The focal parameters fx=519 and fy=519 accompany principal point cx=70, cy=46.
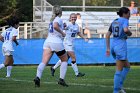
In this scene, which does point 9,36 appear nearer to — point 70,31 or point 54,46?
point 70,31

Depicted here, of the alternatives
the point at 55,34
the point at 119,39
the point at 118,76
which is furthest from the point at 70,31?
the point at 118,76

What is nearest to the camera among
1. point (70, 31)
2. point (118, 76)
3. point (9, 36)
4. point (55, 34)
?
point (118, 76)

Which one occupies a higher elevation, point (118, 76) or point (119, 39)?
point (119, 39)

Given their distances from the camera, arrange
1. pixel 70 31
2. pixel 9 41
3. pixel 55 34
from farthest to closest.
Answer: pixel 70 31
pixel 9 41
pixel 55 34

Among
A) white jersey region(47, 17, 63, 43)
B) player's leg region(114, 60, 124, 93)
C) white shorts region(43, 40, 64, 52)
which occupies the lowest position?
player's leg region(114, 60, 124, 93)

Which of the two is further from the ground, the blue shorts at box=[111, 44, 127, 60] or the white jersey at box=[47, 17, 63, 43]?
the white jersey at box=[47, 17, 63, 43]

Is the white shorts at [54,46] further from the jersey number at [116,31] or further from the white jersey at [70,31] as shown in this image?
the white jersey at [70,31]

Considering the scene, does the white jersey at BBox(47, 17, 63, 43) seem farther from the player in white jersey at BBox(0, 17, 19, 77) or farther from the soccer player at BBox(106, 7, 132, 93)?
the player in white jersey at BBox(0, 17, 19, 77)

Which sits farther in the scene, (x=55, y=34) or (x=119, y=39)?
(x=55, y=34)

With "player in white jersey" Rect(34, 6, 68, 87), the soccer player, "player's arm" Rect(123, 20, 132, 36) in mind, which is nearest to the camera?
"player's arm" Rect(123, 20, 132, 36)

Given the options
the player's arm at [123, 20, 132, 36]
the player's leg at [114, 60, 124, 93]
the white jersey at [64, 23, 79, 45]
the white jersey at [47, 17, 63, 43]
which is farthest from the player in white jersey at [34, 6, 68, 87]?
the white jersey at [64, 23, 79, 45]

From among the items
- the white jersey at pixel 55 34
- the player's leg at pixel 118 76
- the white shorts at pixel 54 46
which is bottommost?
the player's leg at pixel 118 76

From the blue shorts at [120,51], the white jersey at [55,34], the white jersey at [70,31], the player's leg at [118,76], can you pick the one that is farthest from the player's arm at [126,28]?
the white jersey at [70,31]

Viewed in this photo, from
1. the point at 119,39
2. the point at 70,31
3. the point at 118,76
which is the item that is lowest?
the point at 118,76
